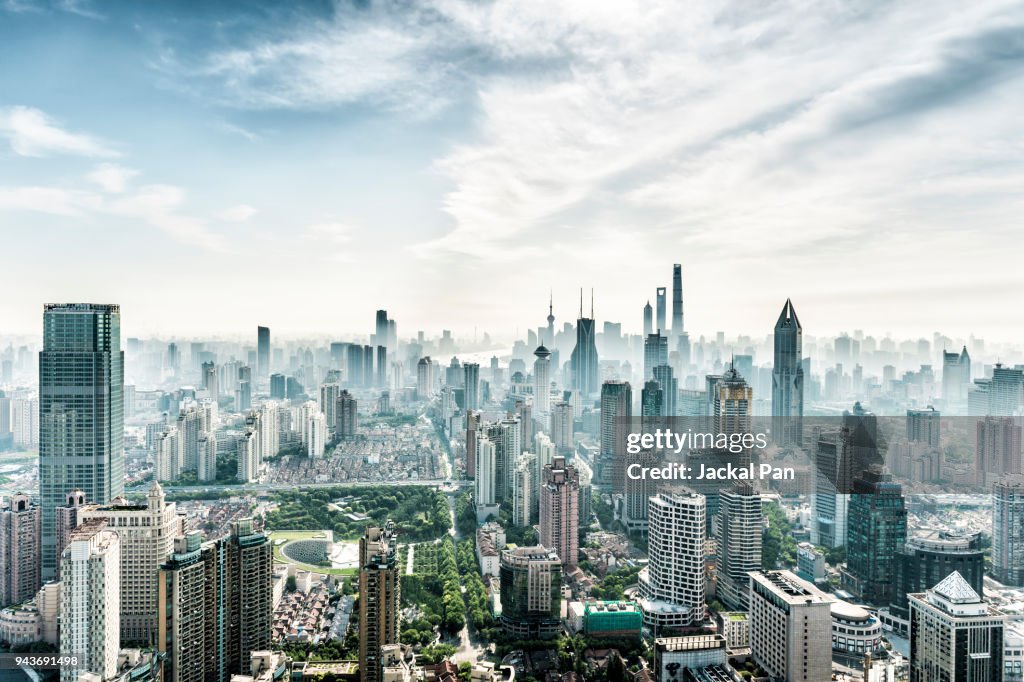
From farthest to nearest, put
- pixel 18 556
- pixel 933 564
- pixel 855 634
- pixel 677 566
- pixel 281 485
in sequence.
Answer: pixel 281 485
pixel 677 566
pixel 933 564
pixel 18 556
pixel 855 634

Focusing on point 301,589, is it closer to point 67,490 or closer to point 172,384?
point 67,490

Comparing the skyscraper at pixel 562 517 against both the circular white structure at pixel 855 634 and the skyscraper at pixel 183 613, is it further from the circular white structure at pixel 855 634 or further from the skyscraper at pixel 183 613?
the skyscraper at pixel 183 613

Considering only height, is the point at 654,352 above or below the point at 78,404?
above

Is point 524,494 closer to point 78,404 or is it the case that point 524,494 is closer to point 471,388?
point 78,404

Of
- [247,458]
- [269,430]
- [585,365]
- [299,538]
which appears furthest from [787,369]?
[269,430]

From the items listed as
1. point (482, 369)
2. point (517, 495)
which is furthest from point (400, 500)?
point (482, 369)

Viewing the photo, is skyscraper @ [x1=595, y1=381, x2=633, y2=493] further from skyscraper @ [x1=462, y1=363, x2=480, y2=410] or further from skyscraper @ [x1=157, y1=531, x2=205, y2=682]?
skyscraper @ [x1=157, y1=531, x2=205, y2=682]

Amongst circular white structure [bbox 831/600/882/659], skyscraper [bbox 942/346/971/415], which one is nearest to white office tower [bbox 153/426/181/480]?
circular white structure [bbox 831/600/882/659]
